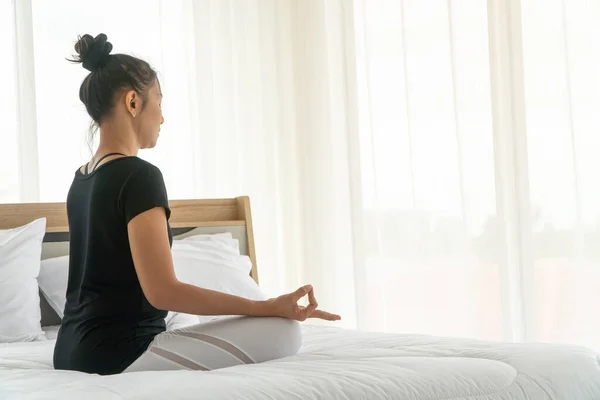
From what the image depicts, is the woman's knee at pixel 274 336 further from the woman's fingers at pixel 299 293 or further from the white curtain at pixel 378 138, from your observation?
the white curtain at pixel 378 138

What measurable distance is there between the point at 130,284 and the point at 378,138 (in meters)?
2.16

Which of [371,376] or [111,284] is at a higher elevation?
[111,284]

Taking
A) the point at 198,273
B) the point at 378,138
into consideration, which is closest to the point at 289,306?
the point at 198,273

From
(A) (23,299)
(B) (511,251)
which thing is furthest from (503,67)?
(A) (23,299)

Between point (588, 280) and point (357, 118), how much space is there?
1.40 metres

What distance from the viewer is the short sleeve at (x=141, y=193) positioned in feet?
4.81

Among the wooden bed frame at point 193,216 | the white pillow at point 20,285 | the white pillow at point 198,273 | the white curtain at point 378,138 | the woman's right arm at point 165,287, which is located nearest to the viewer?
the woman's right arm at point 165,287

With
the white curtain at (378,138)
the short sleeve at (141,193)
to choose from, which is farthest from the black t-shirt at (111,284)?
the white curtain at (378,138)

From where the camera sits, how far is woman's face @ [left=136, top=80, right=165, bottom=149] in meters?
1.68

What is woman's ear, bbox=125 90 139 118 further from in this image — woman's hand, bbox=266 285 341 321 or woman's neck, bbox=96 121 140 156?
woman's hand, bbox=266 285 341 321

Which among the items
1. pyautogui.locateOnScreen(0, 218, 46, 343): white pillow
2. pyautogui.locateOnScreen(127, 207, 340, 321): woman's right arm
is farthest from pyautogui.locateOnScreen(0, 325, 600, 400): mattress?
pyautogui.locateOnScreen(0, 218, 46, 343): white pillow

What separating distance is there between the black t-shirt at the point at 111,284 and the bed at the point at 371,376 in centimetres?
7

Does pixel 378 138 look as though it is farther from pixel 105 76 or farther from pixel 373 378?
pixel 373 378

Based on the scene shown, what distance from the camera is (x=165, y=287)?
1439mm
